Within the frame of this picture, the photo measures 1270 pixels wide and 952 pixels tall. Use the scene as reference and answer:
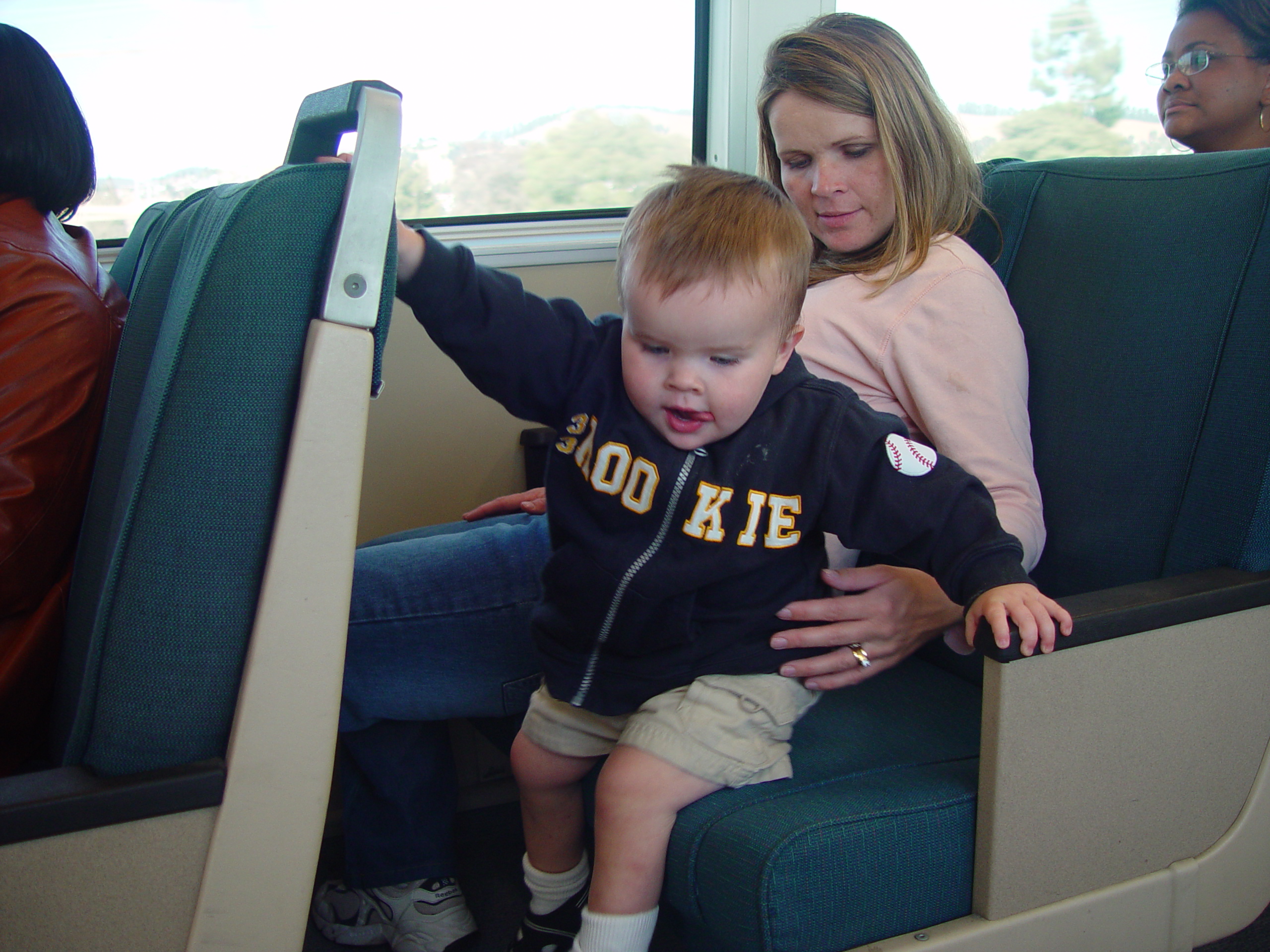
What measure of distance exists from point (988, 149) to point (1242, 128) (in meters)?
0.94

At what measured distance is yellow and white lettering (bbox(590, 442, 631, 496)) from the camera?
107 cm

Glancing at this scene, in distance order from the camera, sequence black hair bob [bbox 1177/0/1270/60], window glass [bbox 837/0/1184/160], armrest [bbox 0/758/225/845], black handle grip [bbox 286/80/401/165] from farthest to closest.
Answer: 1. window glass [bbox 837/0/1184/160]
2. black hair bob [bbox 1177/0/1270/60]
3. black handle grip [bbox 286/80/401/165]
4. armrest [bbox 0/758/225/845]

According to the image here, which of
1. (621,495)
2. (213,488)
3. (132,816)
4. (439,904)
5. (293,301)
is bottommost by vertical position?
(439,904)

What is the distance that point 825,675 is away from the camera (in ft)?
3.65

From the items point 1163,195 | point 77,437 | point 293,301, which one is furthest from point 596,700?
point 1163,195

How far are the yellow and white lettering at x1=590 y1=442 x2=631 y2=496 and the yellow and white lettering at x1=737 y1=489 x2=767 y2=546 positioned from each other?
14 centimetres

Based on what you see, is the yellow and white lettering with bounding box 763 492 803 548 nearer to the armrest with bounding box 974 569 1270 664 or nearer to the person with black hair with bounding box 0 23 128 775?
the armrest with bounding box 974 569 1270 664

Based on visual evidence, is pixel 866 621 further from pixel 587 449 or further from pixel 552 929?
pixel 552 929

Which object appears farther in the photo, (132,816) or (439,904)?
(439,904)

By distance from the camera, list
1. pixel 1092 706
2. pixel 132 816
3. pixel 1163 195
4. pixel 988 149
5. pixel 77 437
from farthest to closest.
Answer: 1. pixel 988 149
2. pixel 1163 195
3. pixel 77 437
4. pixel 1092 706
5. pixel 132 816

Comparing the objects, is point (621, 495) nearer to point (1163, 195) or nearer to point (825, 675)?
point (825, 675)

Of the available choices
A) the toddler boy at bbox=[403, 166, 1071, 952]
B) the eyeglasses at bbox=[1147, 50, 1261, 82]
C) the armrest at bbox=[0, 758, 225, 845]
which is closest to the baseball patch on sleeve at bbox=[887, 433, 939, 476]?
the toddler boy at bbox=[403, 166, 1071, 952]

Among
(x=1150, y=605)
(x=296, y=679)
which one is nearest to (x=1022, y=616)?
(x=1150, y=605)

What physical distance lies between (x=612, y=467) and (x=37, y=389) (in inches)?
25.4
